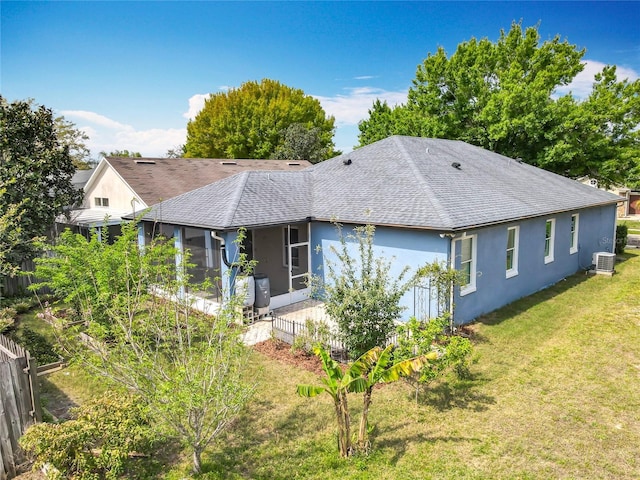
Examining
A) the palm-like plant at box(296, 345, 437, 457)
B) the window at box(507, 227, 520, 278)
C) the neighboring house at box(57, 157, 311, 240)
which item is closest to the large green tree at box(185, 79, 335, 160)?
the neighboring house at box(57, 157, 311, 240)

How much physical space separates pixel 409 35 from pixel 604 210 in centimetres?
2262

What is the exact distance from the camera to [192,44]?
872 inches

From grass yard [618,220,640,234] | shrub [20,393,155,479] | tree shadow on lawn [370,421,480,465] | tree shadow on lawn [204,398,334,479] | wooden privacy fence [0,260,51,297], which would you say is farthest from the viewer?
grass yard [618,220,640,234]

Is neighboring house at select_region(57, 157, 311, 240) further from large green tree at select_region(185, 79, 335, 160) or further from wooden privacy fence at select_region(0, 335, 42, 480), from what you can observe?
large green tree at select_region(185, 79, 335, 160)

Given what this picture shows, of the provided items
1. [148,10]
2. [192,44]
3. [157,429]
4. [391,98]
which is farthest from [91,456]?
[391,98]

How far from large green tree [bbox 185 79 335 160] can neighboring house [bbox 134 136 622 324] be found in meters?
30.3

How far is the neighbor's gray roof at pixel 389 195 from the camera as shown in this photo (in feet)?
44.0

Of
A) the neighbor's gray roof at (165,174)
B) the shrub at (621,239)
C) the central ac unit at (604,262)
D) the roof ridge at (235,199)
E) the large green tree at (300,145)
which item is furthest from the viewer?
the large green tree at (300,145)

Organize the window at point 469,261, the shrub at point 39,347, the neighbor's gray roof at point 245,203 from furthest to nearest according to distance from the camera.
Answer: the neighbor's gray roof at point 245,203
the window at point 469,261
the shrub at point 39,347

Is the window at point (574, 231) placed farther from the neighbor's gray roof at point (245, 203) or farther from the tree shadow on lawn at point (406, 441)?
the tree shadow on lawn at point (406, 441)

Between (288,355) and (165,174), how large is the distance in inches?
752

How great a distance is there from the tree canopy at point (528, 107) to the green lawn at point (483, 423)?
19.8 meters

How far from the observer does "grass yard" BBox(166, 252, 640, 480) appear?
630cm

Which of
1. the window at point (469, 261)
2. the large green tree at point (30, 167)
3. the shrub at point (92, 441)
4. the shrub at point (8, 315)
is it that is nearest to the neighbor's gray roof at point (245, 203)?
the large green tree at point (30, 167)
